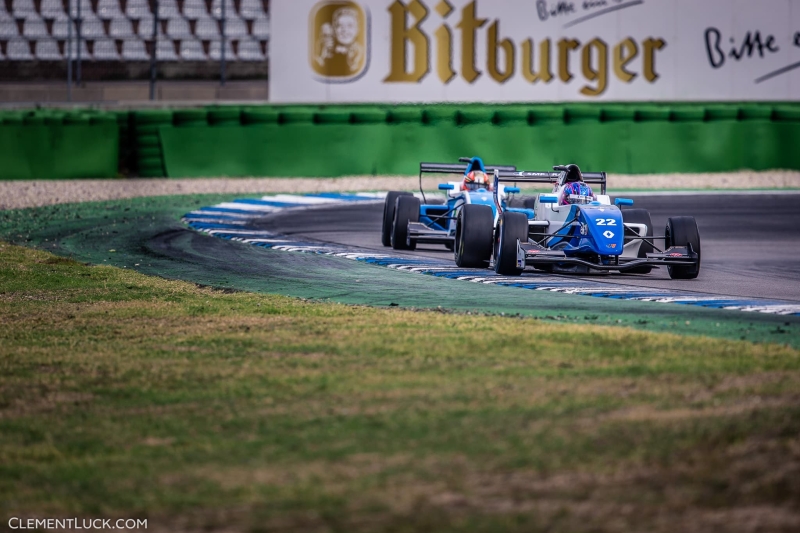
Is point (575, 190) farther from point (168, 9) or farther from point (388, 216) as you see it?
point (168, 9)

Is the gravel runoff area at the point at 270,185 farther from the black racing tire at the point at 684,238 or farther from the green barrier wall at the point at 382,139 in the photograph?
the black racing tire at the point at 684,238

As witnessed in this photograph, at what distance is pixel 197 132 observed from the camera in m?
19.3

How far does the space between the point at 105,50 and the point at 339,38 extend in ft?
14.9

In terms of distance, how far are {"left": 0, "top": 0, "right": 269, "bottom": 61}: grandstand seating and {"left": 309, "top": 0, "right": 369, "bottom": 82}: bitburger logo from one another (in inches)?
43.1

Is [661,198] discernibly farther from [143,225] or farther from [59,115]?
[59,115]

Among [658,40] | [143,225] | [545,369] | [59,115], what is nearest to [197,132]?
[59,115]

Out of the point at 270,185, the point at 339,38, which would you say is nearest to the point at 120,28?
the point at 339,38

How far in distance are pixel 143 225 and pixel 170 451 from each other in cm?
989

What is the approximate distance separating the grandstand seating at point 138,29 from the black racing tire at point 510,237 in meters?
14.7

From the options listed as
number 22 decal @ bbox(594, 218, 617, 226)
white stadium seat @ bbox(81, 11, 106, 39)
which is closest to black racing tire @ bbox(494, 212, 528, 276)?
number 22 decal @ bbox(594, 218, 617, 226)

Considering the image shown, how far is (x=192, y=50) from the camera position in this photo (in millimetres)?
23703

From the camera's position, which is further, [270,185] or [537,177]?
[270,185]

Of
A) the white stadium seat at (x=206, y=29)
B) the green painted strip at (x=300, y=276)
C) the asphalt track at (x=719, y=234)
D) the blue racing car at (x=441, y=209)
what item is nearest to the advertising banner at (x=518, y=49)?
the white stadium seat at (x=206, y=29)

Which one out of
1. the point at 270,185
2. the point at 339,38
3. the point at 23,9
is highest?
the point at 23,9
